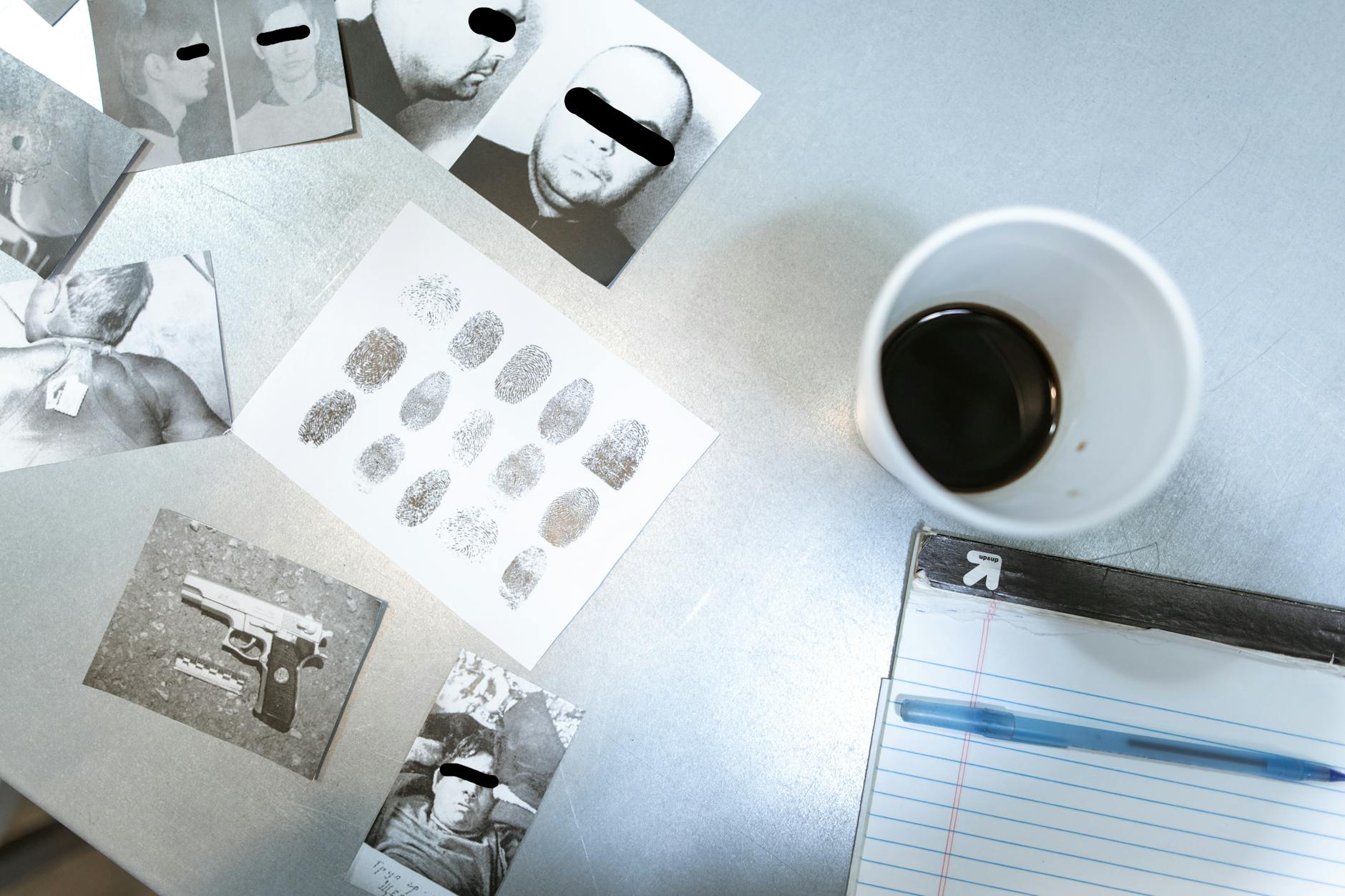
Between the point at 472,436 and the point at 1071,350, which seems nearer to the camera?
the point at 1071,350

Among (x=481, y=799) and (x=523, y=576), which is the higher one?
(x=523, y=576)

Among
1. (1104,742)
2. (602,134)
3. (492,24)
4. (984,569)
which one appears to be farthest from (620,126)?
(1104,742)

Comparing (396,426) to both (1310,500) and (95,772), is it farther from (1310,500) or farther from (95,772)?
(1310,500)

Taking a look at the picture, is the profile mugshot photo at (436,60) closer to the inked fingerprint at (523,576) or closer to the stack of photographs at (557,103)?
the stack of photographs at (557,103)

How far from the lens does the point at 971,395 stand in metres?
0.47

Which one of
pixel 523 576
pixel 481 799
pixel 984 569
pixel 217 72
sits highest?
pixel 217 72

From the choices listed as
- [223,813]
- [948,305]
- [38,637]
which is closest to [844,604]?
[948,305]

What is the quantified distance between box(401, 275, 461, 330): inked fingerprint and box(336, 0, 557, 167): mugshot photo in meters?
0.08

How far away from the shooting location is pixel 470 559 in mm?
533

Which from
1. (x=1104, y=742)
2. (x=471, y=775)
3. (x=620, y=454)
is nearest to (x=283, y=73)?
(x=620, y=454)

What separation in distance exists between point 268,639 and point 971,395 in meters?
0.49

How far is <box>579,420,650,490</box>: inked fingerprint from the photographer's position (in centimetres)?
53

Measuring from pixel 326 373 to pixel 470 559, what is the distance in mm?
163

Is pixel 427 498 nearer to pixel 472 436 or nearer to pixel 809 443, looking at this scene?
pixel 472 436
